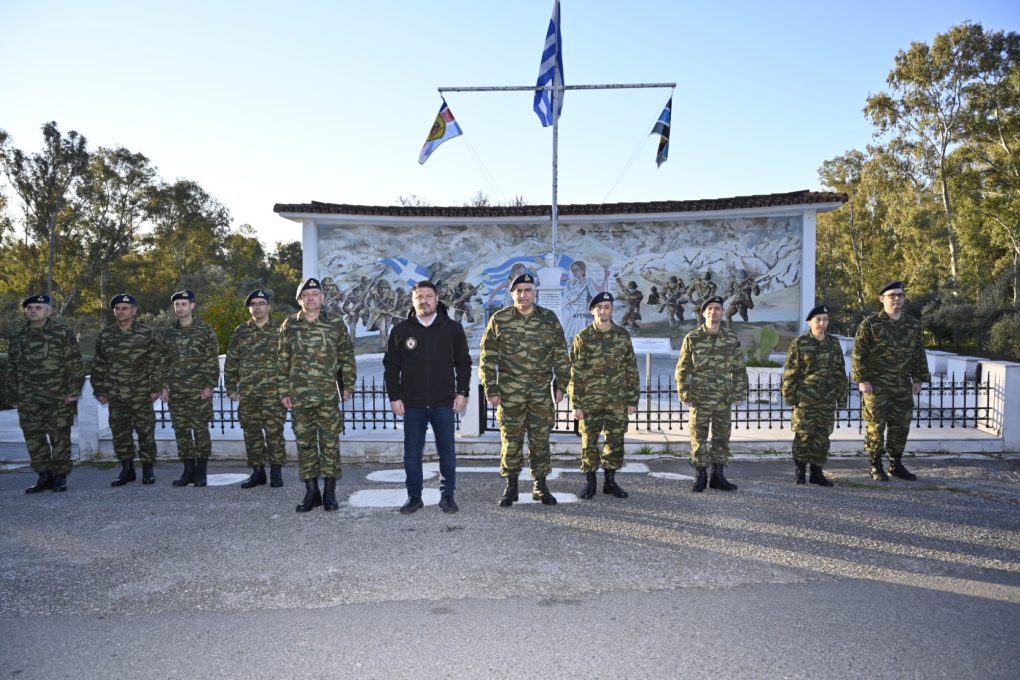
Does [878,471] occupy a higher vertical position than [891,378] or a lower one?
lower

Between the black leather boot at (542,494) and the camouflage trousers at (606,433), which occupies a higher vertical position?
the camouflage trousers at (606,433)

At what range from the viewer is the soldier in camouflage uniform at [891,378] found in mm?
6359

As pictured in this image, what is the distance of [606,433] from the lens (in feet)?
19.2

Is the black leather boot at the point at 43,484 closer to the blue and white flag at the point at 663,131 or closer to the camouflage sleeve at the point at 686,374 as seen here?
the camouflage sleeve at the point at 686,374

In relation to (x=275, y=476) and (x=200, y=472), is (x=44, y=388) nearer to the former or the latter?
(x=200, y=472)

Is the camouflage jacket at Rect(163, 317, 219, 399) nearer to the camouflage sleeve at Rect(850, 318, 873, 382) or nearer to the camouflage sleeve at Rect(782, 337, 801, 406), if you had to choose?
the camouflage sleeve at Rect(782, 337, 801, 406)

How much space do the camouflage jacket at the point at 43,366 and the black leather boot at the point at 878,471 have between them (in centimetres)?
775

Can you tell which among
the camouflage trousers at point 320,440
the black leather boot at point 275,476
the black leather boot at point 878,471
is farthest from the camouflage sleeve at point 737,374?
the black leather boot at point 275,476

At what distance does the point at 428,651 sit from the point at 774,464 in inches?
209

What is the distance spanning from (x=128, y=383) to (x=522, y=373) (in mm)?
3986

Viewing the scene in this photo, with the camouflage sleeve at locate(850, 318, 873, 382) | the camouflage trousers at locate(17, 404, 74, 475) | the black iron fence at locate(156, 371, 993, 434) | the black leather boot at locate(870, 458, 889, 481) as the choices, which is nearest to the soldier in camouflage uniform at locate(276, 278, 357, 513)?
the black iron fence at locate(156, 371, 993, 434)

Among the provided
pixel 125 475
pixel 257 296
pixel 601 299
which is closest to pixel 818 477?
pixel 601 299

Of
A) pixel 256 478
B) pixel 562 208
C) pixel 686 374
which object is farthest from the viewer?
pixel 562 208

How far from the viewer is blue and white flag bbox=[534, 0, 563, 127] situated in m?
12.3
